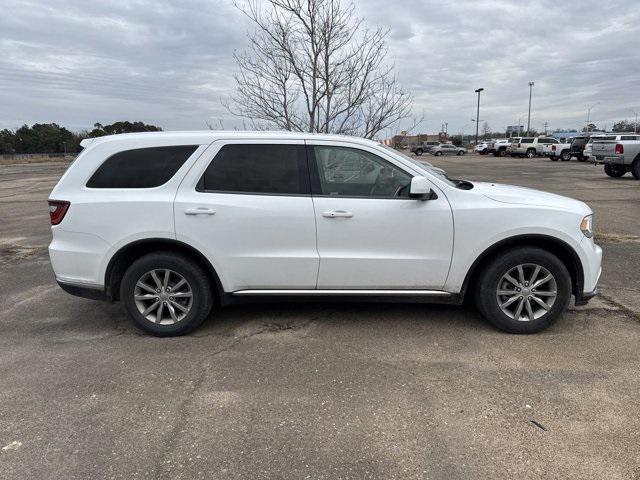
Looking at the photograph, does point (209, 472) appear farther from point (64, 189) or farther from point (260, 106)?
point (260, 106)

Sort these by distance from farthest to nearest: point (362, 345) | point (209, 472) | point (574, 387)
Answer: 1. point (362, 345)
2. point (574, 387)
3. point (209, 472)

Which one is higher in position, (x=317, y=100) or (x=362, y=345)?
(x=317, y=100)

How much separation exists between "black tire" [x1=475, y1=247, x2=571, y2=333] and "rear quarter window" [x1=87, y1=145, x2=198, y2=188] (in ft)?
9.10

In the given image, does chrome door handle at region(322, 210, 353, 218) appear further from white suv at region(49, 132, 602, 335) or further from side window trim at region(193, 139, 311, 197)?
side window trim at region(193, 139, 311, 197)

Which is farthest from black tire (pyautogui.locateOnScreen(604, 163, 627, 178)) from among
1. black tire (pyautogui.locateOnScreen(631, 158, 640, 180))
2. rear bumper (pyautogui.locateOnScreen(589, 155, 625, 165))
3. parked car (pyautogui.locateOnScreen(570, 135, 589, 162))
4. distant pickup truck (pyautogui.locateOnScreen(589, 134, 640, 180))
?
parked car (pyautogui.locateOnScreen(570, 135, 589, 162))

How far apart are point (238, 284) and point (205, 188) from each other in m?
0.87

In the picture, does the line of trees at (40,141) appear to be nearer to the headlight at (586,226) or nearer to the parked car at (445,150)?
the parked car at (445,150)

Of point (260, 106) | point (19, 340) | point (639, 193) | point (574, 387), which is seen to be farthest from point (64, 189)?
point (639, 193)

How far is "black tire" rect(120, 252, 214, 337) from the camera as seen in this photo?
165 inches

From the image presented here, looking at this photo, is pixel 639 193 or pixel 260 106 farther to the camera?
pixel 639 193

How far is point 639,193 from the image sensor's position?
1477 centimetres

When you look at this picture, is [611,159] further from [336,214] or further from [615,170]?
[336,214]

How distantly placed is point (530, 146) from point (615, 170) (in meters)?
26.4

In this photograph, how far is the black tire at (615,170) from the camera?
798 inches
